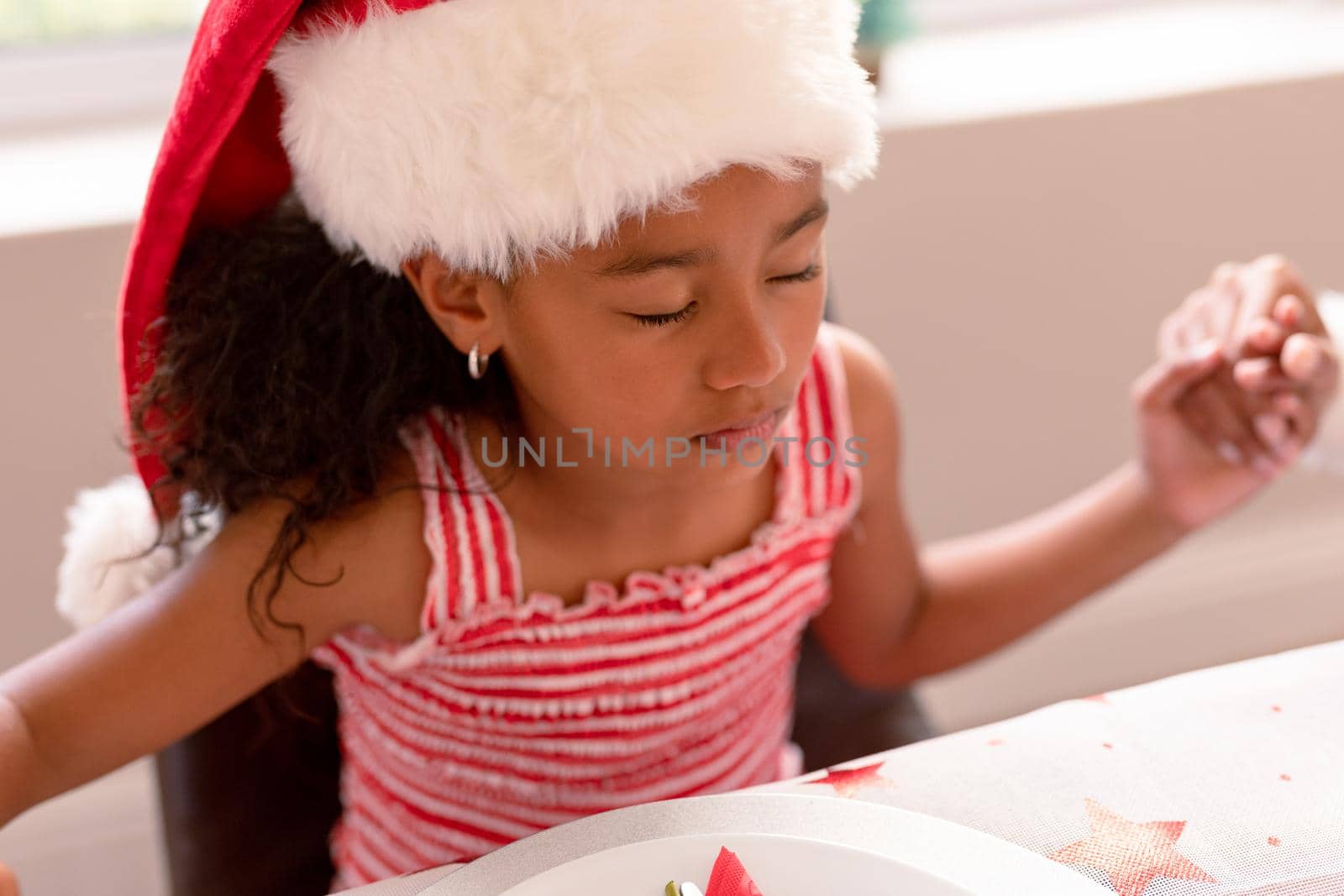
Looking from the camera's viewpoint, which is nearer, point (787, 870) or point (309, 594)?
point (787, 870)

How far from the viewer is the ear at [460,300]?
2.31ft

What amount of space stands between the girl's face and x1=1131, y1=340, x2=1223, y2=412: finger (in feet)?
1.19

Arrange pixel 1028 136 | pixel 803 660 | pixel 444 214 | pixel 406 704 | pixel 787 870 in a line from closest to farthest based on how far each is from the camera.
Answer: pixel 787 870, pixel 444 214, pixel 406 704, pixel 803 660, pixel 1028 136

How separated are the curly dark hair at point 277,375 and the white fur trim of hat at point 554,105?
0.11m

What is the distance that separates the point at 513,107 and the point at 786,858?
14.2 inches

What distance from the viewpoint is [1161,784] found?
58 cm

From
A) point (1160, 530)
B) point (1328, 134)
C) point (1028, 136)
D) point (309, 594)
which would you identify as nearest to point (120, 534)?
point (309, 594)

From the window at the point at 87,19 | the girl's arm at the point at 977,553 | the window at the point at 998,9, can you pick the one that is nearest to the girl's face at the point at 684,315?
the girl's arm at the point at 977,553

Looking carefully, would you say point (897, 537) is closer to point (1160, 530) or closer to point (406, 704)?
point (1160, 530)

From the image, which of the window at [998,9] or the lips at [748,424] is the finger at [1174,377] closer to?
the lips at [748,424]

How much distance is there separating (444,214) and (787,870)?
352mm

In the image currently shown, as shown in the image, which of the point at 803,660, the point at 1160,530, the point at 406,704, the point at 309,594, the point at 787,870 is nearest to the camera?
the point at 787,870

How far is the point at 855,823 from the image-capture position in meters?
0.55

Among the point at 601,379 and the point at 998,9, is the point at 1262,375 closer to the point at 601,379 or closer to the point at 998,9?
the point at 601,379
